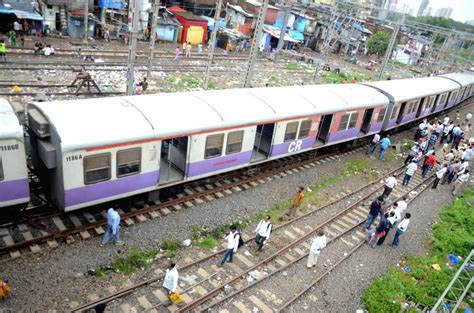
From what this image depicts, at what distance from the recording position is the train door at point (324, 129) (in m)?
18.1

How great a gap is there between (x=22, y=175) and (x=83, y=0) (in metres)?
29.3

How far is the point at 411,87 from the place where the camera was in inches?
Result: 993

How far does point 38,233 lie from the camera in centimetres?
1047

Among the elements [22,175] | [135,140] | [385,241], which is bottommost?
[385,241]

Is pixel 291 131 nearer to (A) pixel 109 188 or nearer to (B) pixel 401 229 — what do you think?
(B) pixel 401 229

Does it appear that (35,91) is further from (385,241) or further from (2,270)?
(385,241)

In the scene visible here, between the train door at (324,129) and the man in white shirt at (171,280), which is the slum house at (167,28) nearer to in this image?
the train door at (324,129)

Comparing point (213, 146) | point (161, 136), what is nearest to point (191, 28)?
point (213, 146)

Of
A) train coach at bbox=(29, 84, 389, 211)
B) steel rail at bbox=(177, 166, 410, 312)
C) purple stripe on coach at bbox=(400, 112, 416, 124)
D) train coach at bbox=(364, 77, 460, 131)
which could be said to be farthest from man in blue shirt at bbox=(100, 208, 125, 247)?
purple stripe on coach at bbox=(400, 112, 416, 124)

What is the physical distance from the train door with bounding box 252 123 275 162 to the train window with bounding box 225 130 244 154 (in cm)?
158

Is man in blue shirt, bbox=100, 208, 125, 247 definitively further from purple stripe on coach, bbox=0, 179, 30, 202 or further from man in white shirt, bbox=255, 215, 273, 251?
man in white shirt, bbox=255, 215, 273, 251

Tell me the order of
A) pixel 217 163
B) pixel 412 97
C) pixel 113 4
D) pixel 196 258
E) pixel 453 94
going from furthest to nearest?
1. pixel 113 4
2. pixel 453 94
3. pixel 412 97
4. pixel 217 163
5. pixel 196 258

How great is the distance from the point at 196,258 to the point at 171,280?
1.91 metres

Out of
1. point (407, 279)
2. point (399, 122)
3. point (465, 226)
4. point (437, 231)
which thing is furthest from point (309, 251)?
point (399, 122)
